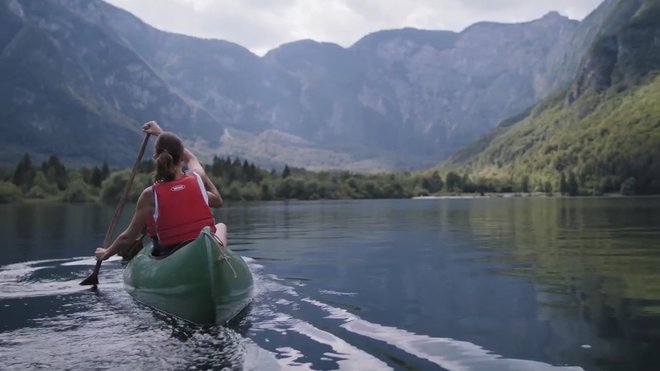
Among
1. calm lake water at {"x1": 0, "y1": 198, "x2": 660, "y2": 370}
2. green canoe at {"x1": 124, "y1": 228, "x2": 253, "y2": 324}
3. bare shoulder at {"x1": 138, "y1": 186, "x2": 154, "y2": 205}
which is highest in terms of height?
bare shoulder at {"x1": 138, "y1": 186, "x2": 154, "y2": 205}

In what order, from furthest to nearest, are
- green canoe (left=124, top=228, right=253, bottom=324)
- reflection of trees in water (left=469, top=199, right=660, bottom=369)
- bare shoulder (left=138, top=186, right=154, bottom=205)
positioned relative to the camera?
bare shoulder (left=138, top=186, right=154, bottom=205)
green canoe (left=124, top=228, right=253, bottom=324)
reflection of trees in water (left=469, top=199, right=660, bottom=369)

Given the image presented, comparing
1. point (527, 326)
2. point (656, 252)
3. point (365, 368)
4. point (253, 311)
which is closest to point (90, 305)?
point (253, 311)

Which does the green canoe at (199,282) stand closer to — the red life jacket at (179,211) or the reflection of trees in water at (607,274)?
the red life jacket at (179,211)

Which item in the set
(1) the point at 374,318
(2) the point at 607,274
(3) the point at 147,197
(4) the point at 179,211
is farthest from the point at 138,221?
(2) the point at 607,274

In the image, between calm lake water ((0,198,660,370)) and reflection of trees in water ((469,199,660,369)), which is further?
reflection of trees in water ((469,199,660,369))

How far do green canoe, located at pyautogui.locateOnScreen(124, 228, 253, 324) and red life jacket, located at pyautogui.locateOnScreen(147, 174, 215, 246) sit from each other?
1.80 feet

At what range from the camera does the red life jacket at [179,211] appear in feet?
43.0

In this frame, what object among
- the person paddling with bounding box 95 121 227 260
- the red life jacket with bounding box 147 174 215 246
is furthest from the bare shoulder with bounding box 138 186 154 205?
the red life jacket with bounding box 147 174 215 246

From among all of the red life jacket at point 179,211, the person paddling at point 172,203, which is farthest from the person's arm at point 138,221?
the red life jacket at point 179,211

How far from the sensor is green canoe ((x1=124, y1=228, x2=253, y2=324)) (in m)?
12.4

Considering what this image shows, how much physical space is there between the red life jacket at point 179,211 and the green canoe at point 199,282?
1.80 ft

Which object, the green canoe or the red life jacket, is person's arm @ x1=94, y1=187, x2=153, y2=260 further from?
the green canoe

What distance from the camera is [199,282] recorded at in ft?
40.7

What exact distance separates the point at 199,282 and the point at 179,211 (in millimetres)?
1766
